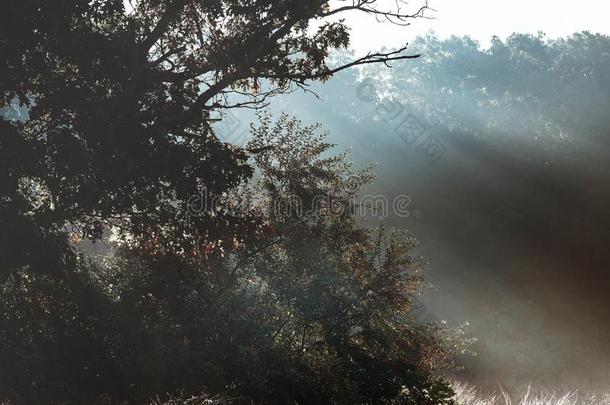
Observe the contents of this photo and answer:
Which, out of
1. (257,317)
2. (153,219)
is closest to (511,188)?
(257,317)

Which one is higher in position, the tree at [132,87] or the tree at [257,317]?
the tree at [132,87]

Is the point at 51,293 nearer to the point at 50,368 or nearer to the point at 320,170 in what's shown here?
the point at 50,368

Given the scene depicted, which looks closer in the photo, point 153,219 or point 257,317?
point 153,219

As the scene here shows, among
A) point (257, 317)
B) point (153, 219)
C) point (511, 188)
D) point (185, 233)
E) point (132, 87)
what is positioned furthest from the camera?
point (511, 188)

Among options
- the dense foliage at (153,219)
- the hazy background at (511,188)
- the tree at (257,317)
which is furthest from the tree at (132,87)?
the hazy background at (511,188)

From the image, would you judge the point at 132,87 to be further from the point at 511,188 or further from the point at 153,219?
the point at 511,188

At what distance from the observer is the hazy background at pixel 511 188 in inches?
1184

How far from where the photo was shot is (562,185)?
40500mm

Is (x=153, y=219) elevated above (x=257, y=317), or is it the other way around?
(x=153, y=219)

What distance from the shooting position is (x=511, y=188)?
137 feet

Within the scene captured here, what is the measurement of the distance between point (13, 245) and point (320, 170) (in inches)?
324

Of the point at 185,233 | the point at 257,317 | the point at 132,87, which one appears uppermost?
the point at 132,87

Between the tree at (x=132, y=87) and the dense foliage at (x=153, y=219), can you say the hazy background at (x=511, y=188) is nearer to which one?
the dense foliage at (x=153, y=219)

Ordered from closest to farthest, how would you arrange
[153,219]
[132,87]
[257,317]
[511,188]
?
[132,87]
[153,219]
[257,317]
[511,188]
